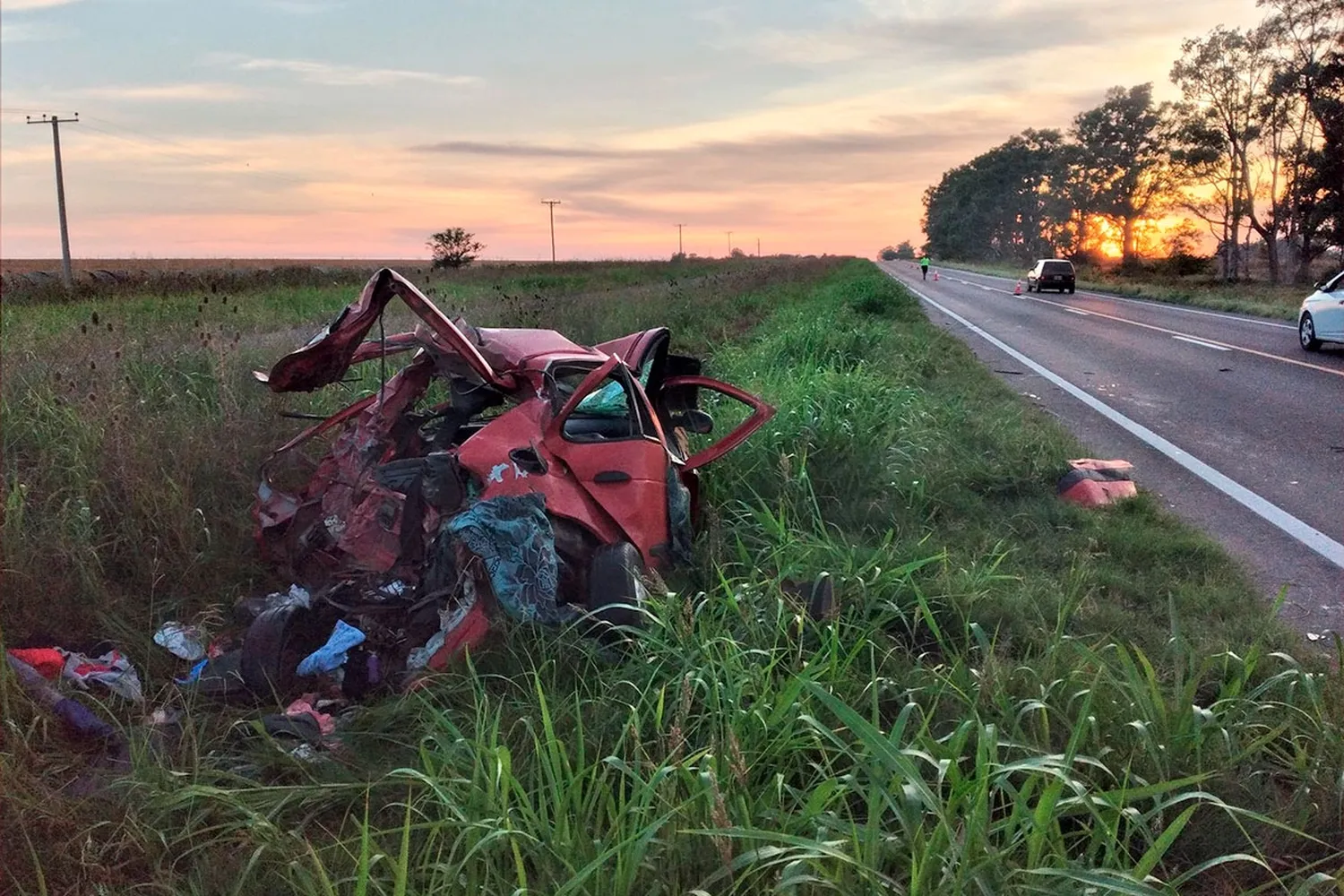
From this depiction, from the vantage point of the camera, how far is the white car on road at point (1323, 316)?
42.1ft

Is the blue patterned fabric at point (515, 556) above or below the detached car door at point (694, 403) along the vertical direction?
below

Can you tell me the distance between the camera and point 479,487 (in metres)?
3.70

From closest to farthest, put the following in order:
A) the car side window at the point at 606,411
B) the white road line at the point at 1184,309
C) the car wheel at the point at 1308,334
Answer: the car side window at the point at 606,411
the car wheel at the point at 1308,334
the white road line at the point at 1184,309

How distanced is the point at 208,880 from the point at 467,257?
202ft

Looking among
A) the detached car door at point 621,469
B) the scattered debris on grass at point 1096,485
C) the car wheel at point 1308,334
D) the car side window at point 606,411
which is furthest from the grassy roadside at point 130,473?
the car wheel at point 1308,334

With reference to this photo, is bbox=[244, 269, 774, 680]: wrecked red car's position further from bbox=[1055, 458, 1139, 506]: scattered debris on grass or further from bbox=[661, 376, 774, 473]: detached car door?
bbox=[1055, 458, 1139, 506]: scattered debris on grass

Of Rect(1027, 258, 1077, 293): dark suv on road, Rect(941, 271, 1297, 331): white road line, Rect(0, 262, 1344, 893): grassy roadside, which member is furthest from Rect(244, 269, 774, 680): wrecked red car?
Rect(1027, 258, 1077, 293): dark suv on road

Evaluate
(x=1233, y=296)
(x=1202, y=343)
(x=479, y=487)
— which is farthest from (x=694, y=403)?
(x=1233, y=296)

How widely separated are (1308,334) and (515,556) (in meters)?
14.4

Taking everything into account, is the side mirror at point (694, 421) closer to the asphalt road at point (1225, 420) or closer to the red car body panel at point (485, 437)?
the red car body panel at point (485, 437)

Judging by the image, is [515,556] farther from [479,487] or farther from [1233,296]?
[1233,296]

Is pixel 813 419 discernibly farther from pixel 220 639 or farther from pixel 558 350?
pixel 220 639

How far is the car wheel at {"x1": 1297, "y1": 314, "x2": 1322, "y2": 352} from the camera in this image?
13422 millimetres

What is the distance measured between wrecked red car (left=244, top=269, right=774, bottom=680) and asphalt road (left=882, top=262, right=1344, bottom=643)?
104 inches
